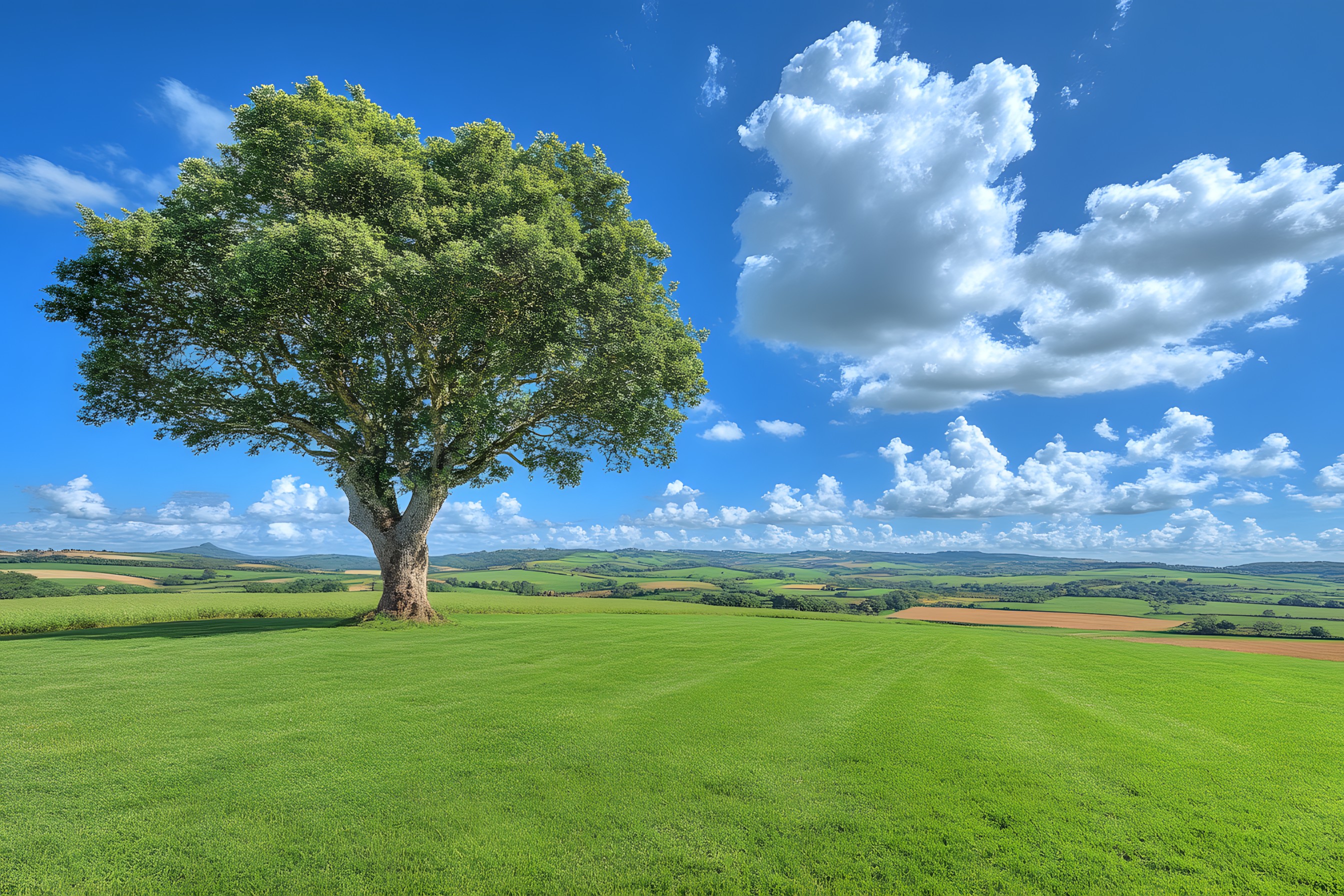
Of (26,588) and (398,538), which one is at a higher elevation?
(398,538)

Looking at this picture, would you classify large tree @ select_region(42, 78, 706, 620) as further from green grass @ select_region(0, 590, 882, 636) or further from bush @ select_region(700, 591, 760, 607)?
bush @ select_region(700, 591, 760, 607)

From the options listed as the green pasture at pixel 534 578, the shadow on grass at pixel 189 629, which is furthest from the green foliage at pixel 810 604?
the shadow on grass at pixel 189 629

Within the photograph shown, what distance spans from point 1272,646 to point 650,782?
47.2 meters

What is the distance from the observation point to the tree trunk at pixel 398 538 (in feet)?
73.9

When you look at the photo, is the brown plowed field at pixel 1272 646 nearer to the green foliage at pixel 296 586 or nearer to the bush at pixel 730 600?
the bush at pixel 730 600

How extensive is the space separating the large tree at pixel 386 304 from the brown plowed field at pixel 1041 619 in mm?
43621

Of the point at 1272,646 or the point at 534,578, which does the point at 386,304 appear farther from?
the point at 534,578

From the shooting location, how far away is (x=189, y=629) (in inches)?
814

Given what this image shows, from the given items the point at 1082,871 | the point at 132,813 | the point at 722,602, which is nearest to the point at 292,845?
the point at 132,813

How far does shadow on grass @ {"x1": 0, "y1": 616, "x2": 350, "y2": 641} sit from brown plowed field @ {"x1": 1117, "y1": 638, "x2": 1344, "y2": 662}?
41.4 meters

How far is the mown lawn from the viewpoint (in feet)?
15.5

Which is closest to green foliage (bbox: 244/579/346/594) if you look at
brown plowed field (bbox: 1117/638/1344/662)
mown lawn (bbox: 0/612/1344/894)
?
mown lawn (bbox: 0/612/1344/894)

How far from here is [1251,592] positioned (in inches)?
4414

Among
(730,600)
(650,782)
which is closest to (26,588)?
(650,782)
